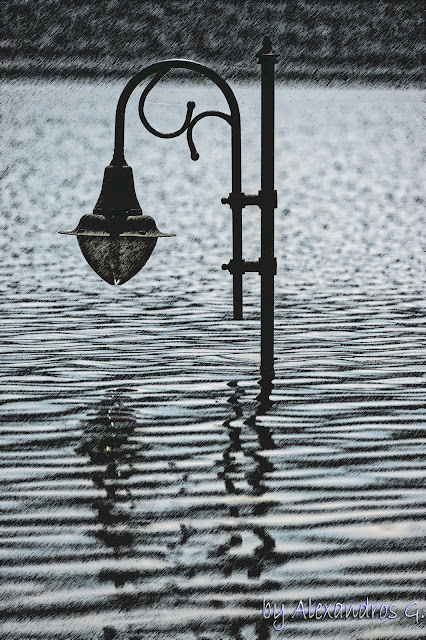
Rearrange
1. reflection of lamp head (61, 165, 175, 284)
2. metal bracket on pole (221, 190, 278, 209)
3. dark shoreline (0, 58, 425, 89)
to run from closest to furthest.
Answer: reflection of lamp head (61, 165, 175, 284) < metal bracket on pole (221, 190, 278, 209) < dark shoreline (0, 58, 425, 89)

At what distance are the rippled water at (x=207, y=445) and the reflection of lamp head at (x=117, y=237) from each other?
5.13 ft

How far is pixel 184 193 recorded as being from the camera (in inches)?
1823

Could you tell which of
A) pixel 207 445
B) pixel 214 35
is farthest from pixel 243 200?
pixel 214 35

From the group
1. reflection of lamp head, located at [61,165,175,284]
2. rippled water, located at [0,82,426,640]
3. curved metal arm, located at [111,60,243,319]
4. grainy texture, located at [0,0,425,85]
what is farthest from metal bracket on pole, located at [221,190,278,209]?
grainy texture, located at [0,0,425,85]

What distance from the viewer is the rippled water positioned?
29.8 feet

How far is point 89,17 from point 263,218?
355 feet

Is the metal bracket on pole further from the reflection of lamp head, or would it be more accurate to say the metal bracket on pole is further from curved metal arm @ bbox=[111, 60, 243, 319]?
the reflection of lamp head

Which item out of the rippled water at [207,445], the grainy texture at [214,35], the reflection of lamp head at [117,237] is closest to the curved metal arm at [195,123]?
the reflection of lamp head at [117,237]

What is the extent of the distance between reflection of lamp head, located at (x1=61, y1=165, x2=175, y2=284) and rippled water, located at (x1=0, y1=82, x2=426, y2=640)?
1.56 metres

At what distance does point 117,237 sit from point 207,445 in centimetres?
242

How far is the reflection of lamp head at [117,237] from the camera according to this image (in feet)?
36.4

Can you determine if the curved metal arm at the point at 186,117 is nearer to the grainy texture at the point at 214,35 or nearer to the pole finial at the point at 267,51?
the pole finial at the point at 267,51

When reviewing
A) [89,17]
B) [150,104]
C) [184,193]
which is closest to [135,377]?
[184,193]

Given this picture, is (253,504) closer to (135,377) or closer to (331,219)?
(135,377)
